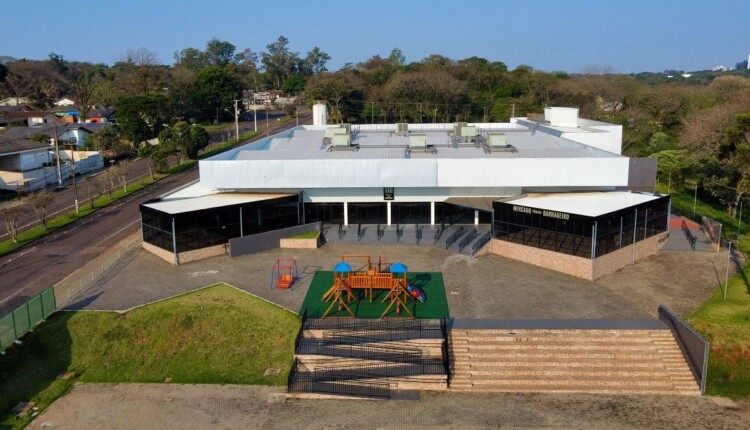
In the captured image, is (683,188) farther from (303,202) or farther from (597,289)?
(303,202)

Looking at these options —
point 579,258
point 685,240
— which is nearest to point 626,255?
point 579,258

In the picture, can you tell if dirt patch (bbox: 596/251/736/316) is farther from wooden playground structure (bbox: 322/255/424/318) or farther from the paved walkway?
wooden playground structure (bbox: 322/255/424/318)

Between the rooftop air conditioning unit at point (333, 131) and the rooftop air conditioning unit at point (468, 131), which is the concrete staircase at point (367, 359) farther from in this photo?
the rooftop air conditioning unit at point (333, 131)

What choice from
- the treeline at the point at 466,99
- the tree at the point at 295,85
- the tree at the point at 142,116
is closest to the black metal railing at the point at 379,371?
the treeline at the point at 466,99

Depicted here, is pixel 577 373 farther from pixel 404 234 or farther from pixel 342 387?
pixel 404 234

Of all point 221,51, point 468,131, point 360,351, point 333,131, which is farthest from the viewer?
point 221,51

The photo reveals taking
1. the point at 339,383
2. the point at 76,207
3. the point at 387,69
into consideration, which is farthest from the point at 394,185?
the point at 387,69

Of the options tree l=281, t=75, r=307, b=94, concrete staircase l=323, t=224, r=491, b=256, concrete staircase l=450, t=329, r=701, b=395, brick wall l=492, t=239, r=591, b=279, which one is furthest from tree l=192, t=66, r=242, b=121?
concrete staircase l=450, t=329, r=701, b=395
